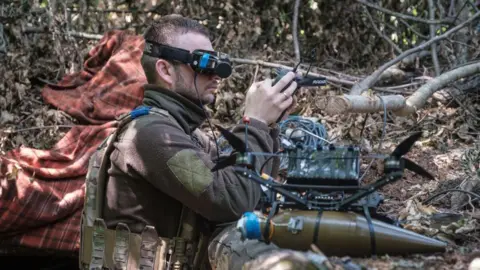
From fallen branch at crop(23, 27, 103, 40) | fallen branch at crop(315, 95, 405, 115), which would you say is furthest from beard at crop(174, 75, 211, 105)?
fallen branch at crop(23, 27, 103, 40)

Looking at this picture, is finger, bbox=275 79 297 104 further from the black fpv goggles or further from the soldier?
the black fpv goggles

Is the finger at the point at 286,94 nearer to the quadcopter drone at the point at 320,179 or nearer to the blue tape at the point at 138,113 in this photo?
the blue tape at the point at 138,113

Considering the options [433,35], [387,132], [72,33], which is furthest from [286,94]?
[72,33]

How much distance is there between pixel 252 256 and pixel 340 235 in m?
0.36

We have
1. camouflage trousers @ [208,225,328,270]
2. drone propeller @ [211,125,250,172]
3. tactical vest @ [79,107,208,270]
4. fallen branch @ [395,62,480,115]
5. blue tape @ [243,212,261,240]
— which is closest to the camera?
camouflage trousers @ [208,225,328,270]

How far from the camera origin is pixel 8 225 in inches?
180

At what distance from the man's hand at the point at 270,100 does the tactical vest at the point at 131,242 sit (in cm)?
36

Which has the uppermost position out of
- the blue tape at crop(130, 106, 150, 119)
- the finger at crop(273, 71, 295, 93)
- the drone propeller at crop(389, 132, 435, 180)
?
the finger at crop(273, 71, 295, 93)

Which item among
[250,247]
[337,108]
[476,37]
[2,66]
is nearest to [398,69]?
[476,37]

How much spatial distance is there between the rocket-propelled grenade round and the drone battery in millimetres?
114

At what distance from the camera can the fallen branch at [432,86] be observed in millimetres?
3335

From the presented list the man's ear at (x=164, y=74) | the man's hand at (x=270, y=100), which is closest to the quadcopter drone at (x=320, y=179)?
the man's hand at (x=270, y=100)

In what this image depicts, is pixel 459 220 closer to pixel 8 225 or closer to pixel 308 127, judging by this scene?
pixel 308 127

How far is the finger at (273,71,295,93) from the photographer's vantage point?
10.1 feet
